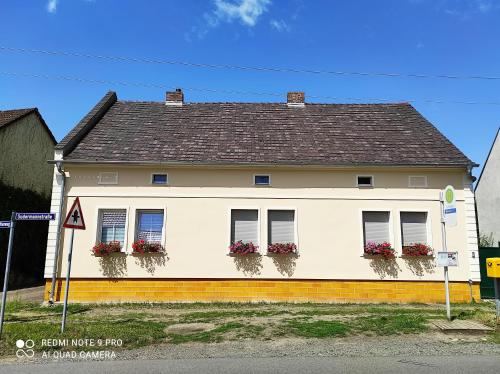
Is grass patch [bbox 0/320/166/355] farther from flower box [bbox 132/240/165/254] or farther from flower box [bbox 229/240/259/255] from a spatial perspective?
flower box [bbox 229/240/259/255]

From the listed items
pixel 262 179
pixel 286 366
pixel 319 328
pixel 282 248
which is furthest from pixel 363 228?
pixel 286 366

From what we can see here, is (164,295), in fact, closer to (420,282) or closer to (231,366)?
(231,366)

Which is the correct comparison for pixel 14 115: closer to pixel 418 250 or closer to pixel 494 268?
pixel 418 250

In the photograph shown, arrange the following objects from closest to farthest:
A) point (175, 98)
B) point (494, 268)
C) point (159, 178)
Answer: point (494, 268) → point (159, 178) → point (175, 98)

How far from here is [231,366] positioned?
6.00 metres

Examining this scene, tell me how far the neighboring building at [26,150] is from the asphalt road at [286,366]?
13404 millimetres

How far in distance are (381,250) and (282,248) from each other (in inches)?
125

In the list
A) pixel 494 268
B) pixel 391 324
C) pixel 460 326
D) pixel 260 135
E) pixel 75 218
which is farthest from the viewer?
pixel 260 135

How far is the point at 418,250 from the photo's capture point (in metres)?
12.6

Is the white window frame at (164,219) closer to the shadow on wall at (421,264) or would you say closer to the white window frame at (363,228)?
the white window frame at (363,228)

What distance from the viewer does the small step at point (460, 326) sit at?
8094mm

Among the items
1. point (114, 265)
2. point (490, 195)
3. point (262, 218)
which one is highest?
point (490, 195)

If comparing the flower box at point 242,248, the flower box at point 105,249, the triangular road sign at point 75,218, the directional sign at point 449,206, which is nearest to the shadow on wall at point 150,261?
the flower box at point 105,249

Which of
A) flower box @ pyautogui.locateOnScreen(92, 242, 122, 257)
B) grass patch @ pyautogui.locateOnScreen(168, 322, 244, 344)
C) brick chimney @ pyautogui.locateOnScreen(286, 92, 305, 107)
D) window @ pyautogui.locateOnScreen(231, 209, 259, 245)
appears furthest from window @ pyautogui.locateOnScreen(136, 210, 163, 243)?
brick chimney @ pyautogui.locateOnScreen(286, 92, 305, 107)
